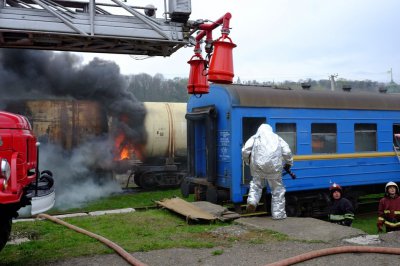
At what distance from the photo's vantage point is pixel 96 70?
14.8 m

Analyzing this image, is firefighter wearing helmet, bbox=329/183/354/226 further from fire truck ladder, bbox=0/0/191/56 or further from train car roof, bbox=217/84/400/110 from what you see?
fire truck ladder, bbox=0/0/191/56

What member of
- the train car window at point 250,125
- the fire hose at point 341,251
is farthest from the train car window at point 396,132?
the fire hose at point 341,251

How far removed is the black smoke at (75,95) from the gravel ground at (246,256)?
7.32 metres

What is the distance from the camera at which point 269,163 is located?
24.3 feet

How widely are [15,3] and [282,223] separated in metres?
5.24

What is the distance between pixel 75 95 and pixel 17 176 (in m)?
10.3

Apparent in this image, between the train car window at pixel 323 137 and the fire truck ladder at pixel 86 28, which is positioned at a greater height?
the fire truck ladder at pixel 86 28

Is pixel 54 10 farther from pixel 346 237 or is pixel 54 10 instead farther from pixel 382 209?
pixel 382 209

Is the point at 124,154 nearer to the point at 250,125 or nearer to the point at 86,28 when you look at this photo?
the point at 250,125

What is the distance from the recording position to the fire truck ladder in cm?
484

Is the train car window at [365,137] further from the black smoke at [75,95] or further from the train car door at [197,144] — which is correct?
the black smoke at [75,95]

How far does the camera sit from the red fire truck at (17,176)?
13.1 ft

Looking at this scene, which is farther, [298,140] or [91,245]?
[298,140]

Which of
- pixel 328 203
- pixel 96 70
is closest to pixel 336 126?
pixel 328 203
